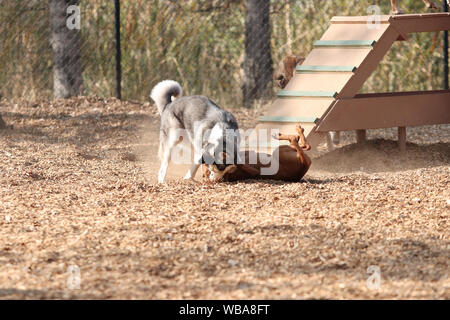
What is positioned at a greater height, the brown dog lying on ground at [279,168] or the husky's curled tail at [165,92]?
the husky's curled tail at [165,92]

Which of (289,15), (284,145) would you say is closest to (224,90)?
(289,15)

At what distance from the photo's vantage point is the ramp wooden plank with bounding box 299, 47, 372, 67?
25.5 feet

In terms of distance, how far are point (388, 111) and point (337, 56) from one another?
2.54 ft

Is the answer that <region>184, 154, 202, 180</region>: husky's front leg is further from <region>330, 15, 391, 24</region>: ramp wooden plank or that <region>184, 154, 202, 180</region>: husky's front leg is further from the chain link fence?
the chain link fence

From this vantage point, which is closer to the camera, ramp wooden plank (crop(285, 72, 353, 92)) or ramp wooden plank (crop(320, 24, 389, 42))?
ramp wooden plank (crop(285, 72, 353, 92))

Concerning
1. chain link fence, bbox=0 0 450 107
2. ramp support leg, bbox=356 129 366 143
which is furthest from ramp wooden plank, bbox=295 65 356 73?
chain link fence, bbox=0 0 450 107

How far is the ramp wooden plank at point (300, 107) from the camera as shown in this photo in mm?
7637

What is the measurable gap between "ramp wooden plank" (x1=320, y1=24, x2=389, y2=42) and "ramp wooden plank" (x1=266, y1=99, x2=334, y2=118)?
33.3 inches

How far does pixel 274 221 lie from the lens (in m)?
5.24

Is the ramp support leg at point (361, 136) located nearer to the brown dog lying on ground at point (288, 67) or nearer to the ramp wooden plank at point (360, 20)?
the brown dog lying on ground at point (288, 67)

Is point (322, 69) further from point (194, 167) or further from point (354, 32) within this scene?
point (194, 167)

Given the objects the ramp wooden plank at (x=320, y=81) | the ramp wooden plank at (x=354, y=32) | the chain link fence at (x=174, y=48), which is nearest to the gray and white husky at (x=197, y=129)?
the ramp wooden plank at (x=320, y=81)

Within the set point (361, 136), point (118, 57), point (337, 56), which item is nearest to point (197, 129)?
point (337, 56)

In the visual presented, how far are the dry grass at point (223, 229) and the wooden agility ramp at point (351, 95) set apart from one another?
452mm
